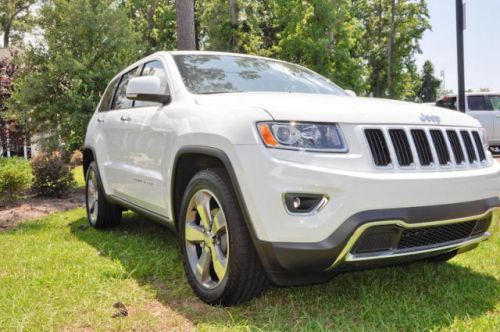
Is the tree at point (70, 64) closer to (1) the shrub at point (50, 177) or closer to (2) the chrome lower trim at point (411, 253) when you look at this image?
(1) the shrub at point (50, 177)

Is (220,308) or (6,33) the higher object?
(6,33)

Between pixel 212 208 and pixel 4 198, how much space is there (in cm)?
631

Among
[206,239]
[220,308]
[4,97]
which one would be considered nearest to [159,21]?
[4,97]

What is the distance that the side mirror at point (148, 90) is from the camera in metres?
3.66

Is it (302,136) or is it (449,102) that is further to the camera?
(449,102)

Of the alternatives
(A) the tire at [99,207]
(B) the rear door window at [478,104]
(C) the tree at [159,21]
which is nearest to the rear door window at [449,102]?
(B) the rear door window at [478,104]

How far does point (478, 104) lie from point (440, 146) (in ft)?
45.9

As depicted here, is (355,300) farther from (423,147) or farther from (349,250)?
(423,147)

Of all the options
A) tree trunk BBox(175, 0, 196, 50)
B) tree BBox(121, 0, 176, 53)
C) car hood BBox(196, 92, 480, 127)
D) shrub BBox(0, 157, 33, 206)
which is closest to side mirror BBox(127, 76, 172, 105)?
car hood BBox(196, 92, 480, 127)

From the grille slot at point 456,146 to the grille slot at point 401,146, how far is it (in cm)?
46

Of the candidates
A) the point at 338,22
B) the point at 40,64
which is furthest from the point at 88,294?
the point at 338,22

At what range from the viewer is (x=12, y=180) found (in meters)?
8.22

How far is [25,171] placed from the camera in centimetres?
859

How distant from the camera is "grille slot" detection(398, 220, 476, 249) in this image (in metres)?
2.78
